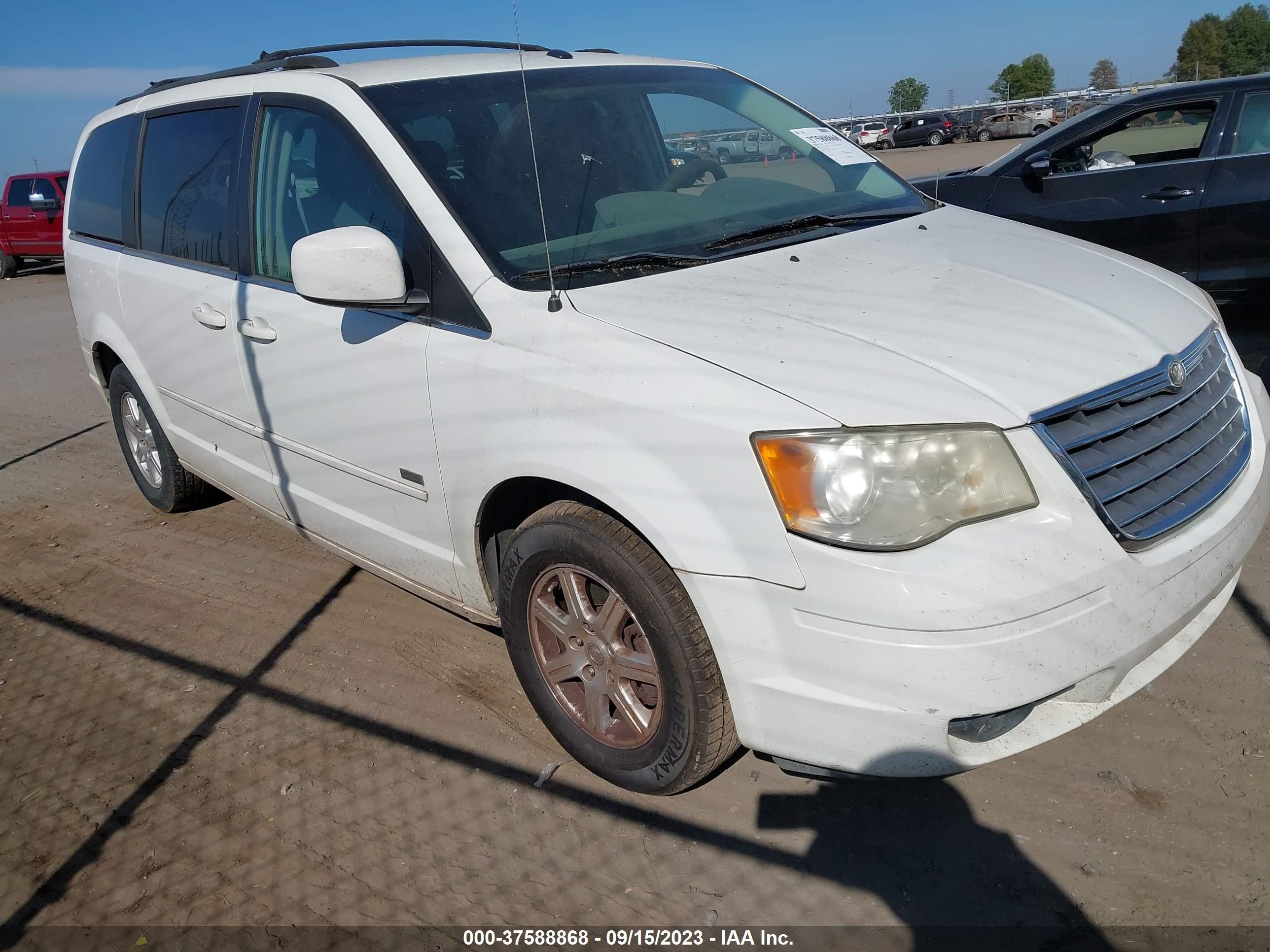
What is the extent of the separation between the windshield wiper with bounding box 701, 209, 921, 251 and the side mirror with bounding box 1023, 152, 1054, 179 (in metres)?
3.39

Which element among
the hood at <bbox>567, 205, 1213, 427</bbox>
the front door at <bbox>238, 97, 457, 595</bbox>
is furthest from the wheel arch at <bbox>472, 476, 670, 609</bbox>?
the hood at <bbox>567, 205, 1213, 427</bbox>

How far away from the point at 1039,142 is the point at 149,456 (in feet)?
19.0

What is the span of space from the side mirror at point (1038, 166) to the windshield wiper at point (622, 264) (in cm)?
433

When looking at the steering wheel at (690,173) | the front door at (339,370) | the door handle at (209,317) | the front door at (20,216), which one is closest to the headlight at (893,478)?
the front door at (339,370)

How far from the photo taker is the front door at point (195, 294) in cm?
379

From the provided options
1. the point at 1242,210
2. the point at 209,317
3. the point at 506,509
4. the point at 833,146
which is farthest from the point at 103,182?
the point at 1242,210

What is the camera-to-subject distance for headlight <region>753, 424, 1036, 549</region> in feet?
7.00

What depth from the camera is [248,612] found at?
4.19 metres

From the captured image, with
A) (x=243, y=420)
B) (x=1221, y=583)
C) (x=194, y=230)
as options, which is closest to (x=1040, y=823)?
(x=1221, y=583)

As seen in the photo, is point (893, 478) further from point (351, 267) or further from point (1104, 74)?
point (1104, 74)

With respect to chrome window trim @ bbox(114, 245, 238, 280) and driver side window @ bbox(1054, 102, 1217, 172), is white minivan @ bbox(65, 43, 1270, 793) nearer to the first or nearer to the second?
chrome window trim @ bbox(114, 245, 238, 280)

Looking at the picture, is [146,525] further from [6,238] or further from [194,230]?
[6,238]

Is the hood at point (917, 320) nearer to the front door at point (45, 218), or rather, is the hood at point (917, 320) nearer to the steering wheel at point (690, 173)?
the steering wheel at point (690, 173)

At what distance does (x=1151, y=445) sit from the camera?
2.39 m
